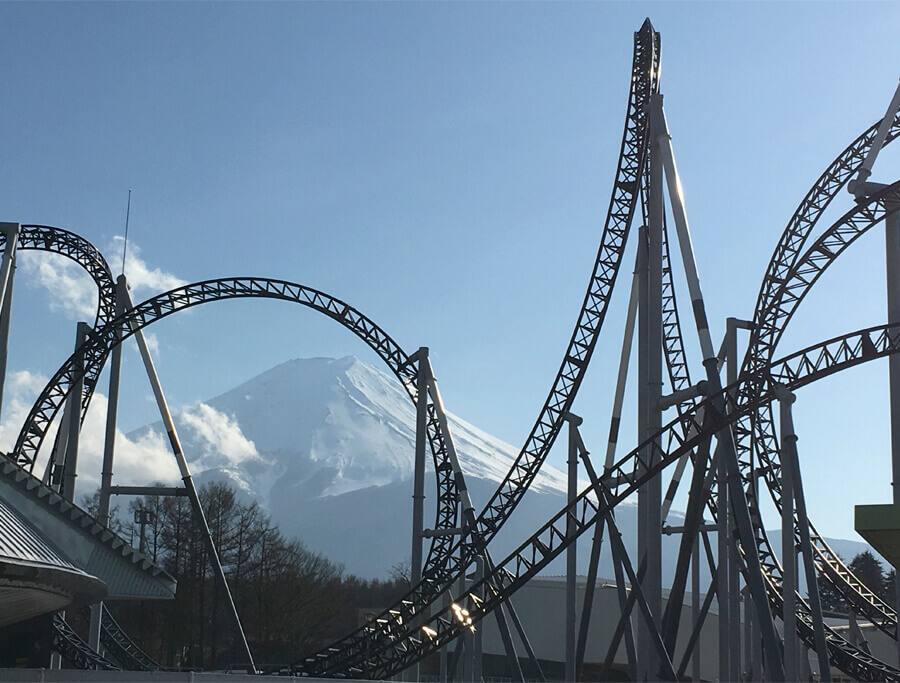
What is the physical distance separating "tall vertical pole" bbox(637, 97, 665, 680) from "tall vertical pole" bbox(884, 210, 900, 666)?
14.2 feet

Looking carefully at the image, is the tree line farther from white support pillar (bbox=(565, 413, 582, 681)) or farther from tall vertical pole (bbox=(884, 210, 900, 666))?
tall vertical pole (bbox=(884, 210, 900, 666))

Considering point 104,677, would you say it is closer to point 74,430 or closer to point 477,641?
point 477,641

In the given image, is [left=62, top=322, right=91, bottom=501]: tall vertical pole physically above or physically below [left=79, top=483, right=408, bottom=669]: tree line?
above

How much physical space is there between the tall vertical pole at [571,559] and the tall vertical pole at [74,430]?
11922mm

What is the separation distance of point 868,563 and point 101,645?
51525 mm

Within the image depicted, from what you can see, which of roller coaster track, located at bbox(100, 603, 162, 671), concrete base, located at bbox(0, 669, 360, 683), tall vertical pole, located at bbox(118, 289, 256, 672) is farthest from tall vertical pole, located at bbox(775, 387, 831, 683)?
roller coaster track, located at bbox(100, 603, 162, 671)

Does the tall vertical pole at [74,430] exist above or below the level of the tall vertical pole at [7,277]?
below

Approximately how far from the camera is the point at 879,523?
1425 cm

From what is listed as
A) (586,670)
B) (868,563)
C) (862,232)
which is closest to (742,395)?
(862,232)

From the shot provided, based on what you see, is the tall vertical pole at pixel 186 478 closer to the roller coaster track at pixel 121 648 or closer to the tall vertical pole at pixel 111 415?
the tall vertical pole at pixel 111 415

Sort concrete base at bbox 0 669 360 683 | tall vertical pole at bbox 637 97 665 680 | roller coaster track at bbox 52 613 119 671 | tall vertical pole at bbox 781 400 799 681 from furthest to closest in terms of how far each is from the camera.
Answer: roller coaster track at bbox 52 613 119 671 → tall vertical pole at bbox 637 97 665 680 → tall vertical pole at bbox 781 400 799 681 → concrete base at bbox 0 669 360 683

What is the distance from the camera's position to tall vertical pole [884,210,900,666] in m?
21.0

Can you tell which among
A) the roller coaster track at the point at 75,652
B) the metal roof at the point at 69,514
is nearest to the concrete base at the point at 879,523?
the metal roof at the point at 69,514

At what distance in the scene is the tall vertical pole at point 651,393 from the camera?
20734 millimetres
